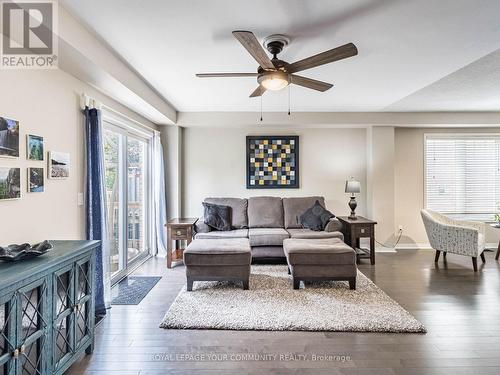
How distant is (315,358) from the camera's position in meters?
2.20

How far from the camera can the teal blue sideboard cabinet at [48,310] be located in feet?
4.88

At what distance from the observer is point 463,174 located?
5.62 meters

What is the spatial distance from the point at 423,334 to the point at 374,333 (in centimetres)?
43

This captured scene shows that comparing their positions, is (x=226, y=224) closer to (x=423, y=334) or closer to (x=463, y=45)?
(x=423, y=334)

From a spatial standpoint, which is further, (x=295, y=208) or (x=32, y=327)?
(x=295, y=208)

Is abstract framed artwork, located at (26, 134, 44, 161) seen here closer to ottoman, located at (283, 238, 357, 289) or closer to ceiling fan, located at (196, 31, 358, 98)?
ceiling fan, located at (196, 31, 358, 98)

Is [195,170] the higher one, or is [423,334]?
[195,170]

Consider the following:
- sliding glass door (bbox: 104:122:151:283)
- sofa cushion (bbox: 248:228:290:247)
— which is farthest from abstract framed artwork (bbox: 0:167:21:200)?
sofa cushion (bbox: 248:228:290:247)

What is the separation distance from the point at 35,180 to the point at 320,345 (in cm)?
272

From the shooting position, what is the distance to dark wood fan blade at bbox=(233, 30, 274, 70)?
1.90 metres

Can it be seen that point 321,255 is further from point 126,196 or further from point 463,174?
point 463,174

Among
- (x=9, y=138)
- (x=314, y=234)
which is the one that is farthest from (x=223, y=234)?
(x=9, y=138)

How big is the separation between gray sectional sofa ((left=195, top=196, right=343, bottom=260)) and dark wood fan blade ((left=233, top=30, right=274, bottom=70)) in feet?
9.01

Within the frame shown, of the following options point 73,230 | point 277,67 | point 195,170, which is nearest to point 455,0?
point 277,67
